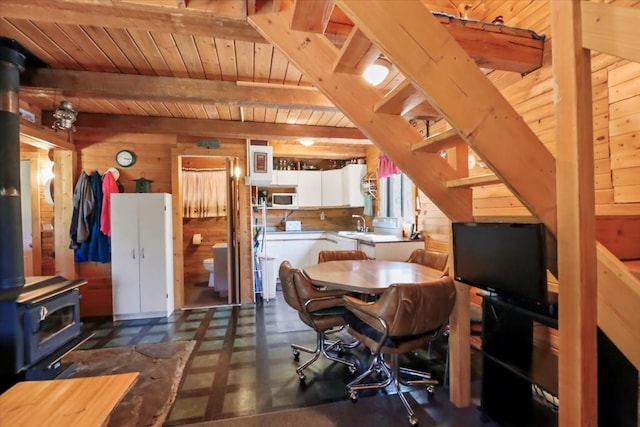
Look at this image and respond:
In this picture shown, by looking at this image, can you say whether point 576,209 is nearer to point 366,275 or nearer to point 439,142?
point 439,142

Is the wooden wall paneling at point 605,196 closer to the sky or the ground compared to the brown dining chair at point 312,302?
closer to the sky

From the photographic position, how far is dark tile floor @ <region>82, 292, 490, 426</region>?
2.10m

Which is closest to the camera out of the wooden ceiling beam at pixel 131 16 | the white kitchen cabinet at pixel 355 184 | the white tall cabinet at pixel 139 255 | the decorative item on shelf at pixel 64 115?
the wooden ceiling beam at pixel 131 16

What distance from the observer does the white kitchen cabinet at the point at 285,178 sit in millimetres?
5676

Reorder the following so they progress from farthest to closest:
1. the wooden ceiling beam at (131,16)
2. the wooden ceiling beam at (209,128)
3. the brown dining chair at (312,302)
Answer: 1. the wooden ceiling beam at (209,128)
2. the brown dining chair at (312,302)
3. the wooden ceiling beam at (131,16)

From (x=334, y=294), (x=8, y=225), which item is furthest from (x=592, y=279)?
(x=8, y=225)

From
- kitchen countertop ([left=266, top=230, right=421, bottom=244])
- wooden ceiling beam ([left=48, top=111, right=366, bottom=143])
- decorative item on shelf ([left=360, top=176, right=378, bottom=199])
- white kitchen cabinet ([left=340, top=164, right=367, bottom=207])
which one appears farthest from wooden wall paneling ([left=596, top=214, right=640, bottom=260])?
white kitchen cabinet ([left=340, top=164, right=367, bottom=207])

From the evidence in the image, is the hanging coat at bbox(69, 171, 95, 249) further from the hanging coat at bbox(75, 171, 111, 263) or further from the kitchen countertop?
the kitchen countertop

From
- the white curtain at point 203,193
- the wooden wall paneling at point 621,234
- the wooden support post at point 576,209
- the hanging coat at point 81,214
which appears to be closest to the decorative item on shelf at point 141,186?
the hanging coat at point 81,214

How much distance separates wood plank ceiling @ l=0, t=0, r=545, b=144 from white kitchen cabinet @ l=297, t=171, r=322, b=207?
7.29ft

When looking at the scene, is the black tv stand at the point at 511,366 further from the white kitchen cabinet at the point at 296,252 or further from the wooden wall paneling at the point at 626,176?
the white kitchen cabinet at the point at 296,252

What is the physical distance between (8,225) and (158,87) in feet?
4.99

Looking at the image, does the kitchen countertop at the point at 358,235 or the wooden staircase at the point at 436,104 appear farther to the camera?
the kitchen countertop at the point at 358,235

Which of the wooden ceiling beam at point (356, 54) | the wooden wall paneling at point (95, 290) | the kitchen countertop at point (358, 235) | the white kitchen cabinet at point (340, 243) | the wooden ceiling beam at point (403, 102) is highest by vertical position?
the wooden ceiling beam at point (356, 54)
